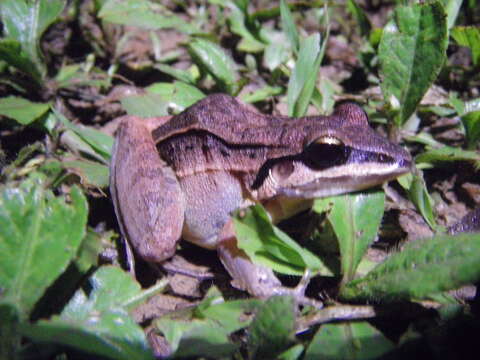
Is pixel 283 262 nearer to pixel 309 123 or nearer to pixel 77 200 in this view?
pixel 309 123

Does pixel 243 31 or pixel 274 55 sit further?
pixel 243 31

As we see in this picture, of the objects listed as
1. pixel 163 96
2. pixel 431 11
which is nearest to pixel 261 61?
pixel 163 96

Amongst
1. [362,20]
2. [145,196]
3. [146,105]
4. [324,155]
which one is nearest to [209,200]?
[145,196]

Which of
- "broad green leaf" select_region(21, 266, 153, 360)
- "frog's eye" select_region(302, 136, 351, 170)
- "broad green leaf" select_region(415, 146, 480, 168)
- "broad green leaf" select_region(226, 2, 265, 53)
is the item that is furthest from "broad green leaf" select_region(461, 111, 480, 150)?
"broad green leaf" select_region(21, 266, 153, 360)

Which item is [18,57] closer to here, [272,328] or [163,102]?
[163,102]

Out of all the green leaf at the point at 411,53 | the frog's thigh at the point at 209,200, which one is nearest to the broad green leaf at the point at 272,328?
the frog's thigh at the point at 209,200

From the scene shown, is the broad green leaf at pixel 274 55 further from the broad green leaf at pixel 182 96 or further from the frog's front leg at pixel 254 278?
the frog's front leg at pixel 254 278
